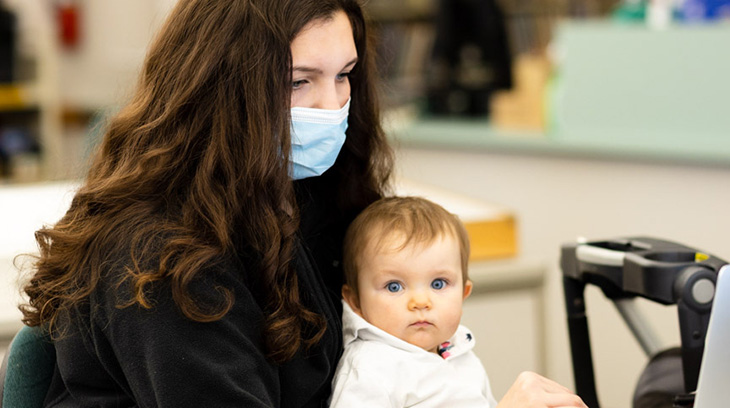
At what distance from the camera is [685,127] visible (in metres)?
3.69

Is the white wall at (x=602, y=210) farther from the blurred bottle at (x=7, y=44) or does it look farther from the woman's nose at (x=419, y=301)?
the blurred bottle at (x=7, y=44)

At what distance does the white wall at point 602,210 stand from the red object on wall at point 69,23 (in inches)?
123

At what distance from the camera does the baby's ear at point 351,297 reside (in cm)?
156

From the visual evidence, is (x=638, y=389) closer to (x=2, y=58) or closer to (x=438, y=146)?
(x=438, y=146)

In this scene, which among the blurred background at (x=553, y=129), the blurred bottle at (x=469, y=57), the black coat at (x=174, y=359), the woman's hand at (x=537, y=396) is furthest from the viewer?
the blurred bottle at (x=469, y=57)

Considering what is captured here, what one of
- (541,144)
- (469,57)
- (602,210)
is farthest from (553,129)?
(469,57)

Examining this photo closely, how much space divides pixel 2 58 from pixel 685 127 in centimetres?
362

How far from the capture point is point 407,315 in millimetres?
1465

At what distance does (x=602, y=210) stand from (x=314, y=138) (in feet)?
8.14

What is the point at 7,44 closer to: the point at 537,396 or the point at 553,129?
the point at 553,129

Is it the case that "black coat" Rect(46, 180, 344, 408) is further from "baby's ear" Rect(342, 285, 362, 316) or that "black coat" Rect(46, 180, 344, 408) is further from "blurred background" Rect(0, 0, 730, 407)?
"blurred background" Rect(0, 0, 730, 407)

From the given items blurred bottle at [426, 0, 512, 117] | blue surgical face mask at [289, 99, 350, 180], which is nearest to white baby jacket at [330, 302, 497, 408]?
blue surgical face mask at [289, 99, 350, 180]

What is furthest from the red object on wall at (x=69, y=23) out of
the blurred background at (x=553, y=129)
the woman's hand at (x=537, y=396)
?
the woman's hand at (x=537, y=396)

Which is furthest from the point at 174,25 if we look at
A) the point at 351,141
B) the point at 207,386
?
the point at 207,386
